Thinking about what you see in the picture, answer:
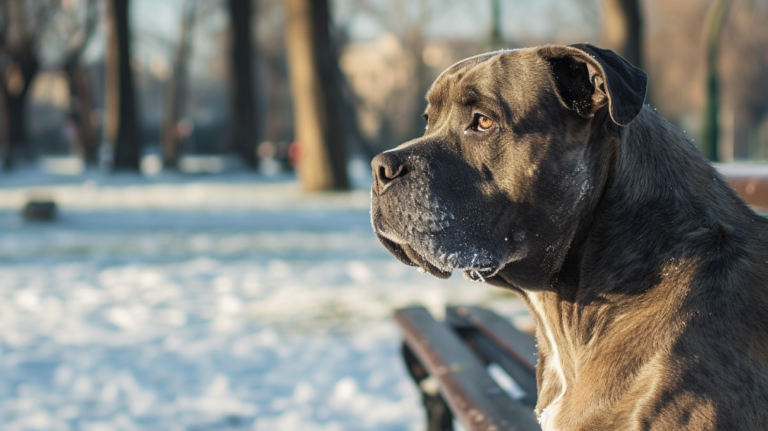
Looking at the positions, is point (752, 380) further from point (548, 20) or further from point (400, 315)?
point (548, 20)

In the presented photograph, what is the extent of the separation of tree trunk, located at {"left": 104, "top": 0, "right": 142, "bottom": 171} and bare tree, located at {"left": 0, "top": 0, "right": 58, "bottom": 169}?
857 centimetres

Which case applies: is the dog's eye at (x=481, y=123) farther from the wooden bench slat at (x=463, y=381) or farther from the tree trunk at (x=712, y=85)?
the tree trunk at (x=712, y=85)

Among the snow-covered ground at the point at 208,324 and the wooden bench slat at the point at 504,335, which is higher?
the wooden bench slat at the point at 504,335

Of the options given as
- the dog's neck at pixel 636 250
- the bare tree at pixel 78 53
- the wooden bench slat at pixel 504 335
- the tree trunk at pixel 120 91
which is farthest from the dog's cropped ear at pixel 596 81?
the bare tree at pixel 78 53

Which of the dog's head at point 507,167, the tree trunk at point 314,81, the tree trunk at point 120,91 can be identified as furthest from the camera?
the tree trunk at point 120,91

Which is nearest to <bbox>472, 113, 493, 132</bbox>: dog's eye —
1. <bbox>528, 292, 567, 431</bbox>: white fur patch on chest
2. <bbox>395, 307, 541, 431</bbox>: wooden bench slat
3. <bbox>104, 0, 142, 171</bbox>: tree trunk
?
<bbox>528, 292, 567, 431</bbox>: white fur patch on chest

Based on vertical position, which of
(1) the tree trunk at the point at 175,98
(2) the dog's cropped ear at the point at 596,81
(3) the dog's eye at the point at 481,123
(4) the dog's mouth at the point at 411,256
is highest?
(2) the dog's cropped ear at the point at 596,81

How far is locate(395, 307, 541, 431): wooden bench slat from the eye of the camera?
2777 mm

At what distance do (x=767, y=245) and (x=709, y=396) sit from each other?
22.4 inches

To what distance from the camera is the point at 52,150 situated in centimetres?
5731

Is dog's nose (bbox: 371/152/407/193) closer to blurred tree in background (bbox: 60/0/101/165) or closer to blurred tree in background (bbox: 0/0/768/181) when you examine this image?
blurred tree in background (bbox: 0/0/768/181)

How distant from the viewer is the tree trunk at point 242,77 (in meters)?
26.0

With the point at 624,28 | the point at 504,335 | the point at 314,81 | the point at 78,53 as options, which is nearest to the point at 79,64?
the point at 78,53

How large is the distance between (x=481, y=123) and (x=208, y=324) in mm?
4553
